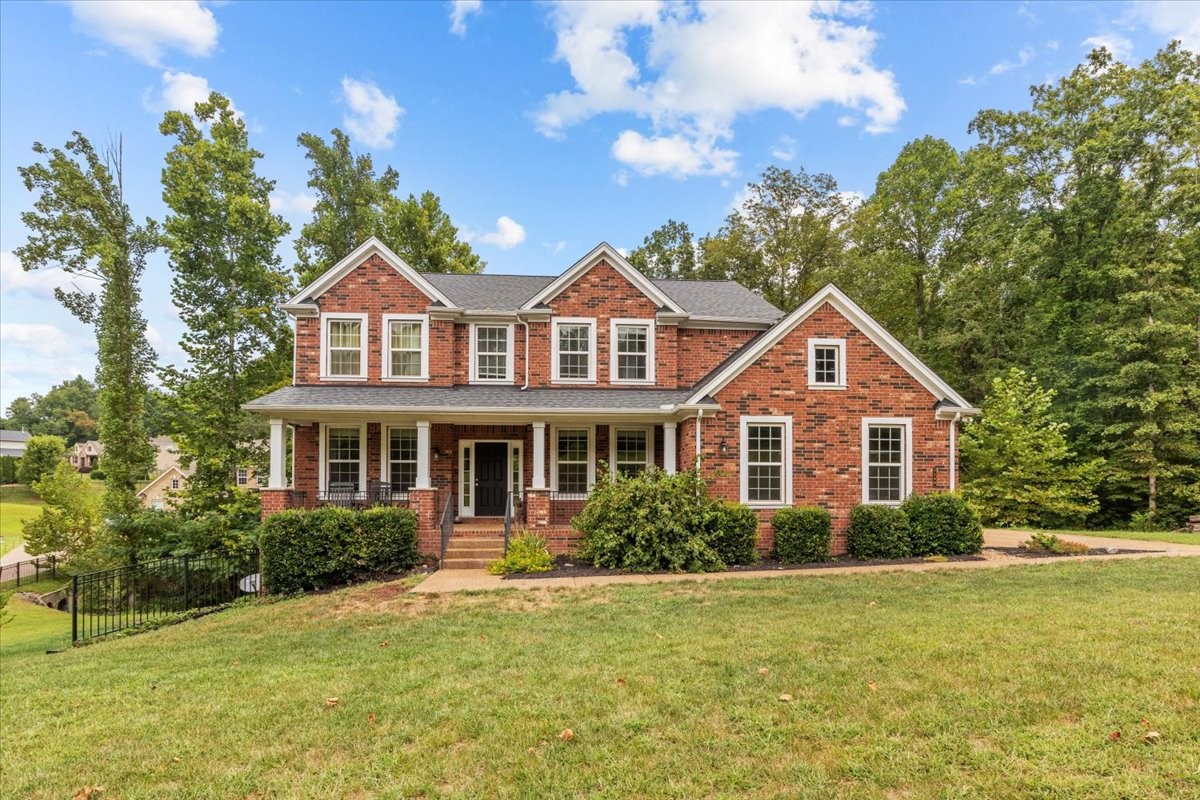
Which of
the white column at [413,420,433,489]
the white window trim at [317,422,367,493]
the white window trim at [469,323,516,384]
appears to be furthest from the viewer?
the white window trim at [469,323,516,384]

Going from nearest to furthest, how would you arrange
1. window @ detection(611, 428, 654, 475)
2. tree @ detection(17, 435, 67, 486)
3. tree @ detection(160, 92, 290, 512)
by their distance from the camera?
window @ detection(611, 428, 654, 475)
tree @ detection(160, 92, 290, 512)
tree @ detection(17, 435, 67, 486)

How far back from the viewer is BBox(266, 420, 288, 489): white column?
1302cm

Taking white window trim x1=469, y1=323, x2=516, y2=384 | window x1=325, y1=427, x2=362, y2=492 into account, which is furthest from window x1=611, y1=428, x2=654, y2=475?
window x1=325, y1=427, x2=362, y2=492

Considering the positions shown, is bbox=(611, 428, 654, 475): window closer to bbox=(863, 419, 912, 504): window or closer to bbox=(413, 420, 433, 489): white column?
bbox=(413, 420, 433, 489): white column

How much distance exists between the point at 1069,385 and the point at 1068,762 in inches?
886

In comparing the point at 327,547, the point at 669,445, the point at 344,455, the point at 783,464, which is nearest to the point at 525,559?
the point at 327,547

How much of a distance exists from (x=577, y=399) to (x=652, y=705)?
32.6 feet

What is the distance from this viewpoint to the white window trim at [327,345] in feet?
47.4

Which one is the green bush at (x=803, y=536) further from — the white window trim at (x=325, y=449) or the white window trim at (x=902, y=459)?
the white window trim at (x=325, y=449)

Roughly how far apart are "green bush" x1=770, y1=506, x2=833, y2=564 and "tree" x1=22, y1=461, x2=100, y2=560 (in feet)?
88.7

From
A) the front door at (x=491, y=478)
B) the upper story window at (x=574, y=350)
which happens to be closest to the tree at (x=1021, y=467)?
the upper story window at (x=574, y=350)

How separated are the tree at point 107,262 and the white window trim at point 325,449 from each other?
371 inches

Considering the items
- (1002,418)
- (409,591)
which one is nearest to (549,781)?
(409,591)

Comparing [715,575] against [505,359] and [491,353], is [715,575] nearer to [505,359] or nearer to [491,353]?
[505,359]
